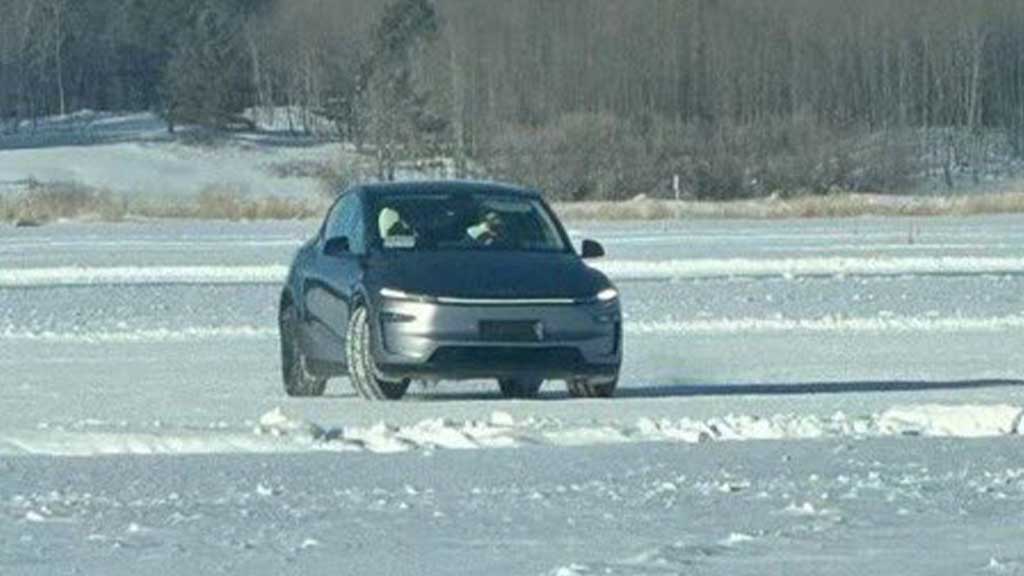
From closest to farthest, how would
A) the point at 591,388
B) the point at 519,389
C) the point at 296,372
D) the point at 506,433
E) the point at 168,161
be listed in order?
1. the point at 506,433
2. the point at 591,388
3. the point at 519,389
4. the point at 296,372
5. the point at 168,161

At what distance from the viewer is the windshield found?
1867cm

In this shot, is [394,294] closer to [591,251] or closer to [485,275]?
[485,275]

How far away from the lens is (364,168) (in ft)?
305

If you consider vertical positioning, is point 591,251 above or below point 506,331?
above

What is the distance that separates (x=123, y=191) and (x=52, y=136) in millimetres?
24037

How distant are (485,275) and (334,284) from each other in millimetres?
1434

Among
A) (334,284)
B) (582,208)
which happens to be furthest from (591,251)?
(582,208)

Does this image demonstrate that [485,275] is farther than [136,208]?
No

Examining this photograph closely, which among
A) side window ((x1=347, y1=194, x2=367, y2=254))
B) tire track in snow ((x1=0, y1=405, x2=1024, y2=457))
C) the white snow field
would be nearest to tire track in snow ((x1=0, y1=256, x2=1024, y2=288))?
the white snow field

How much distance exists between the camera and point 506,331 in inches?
689

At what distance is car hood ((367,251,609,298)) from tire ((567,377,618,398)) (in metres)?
0.64

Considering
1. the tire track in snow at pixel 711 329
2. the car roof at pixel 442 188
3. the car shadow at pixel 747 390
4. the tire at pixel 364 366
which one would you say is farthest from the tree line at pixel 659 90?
the tire at pixel 364 366

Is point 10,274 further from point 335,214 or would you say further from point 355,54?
point 355,54

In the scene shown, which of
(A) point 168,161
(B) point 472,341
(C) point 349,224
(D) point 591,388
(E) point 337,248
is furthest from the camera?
(A) point 168,161
